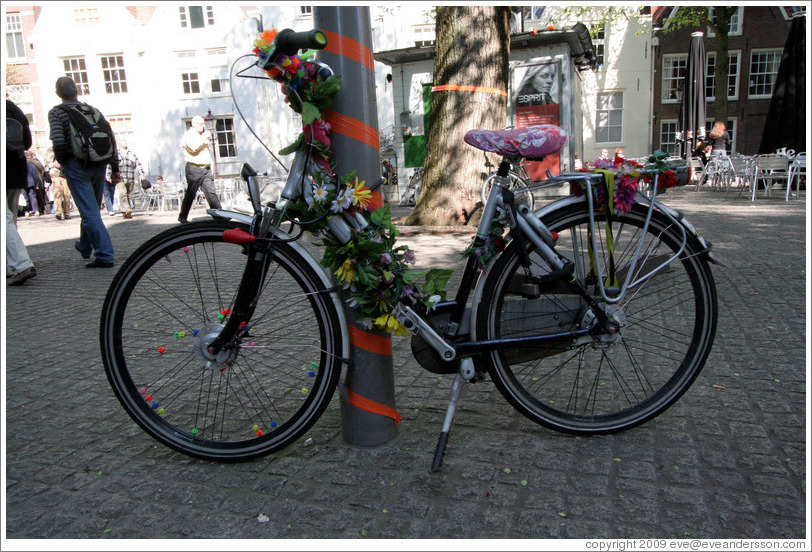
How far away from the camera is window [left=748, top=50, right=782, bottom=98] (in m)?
31.7

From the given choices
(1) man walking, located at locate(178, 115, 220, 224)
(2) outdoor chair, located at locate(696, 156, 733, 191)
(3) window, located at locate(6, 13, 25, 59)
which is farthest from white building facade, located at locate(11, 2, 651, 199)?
(1) man walking, located at locate(178, 115, 220, 224)

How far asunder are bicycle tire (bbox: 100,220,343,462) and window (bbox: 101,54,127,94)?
35713 mm

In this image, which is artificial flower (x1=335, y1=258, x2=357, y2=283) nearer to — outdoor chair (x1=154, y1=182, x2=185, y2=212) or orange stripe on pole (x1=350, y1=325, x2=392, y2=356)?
orange stripe on pole (x1=350, y1=325, x2=392, y2=356)

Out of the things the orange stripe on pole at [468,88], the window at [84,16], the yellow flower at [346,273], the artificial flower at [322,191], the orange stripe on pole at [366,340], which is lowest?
the orange stripe on pole at [366,340]

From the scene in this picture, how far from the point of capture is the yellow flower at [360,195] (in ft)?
7.72

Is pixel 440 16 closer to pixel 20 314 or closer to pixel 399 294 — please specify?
pixel 20 314

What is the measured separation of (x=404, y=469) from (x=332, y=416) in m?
→ 0.67

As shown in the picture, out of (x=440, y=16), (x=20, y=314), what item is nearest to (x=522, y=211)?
(x=20, y=314)

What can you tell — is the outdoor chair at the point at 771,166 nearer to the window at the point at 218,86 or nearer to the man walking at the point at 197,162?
the man walking at the point at 197,162

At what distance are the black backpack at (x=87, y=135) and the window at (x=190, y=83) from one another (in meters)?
29.4

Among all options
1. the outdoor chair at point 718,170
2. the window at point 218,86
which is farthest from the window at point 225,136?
the outdoor chair at point 718,170

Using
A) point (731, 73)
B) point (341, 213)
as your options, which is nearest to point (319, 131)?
point (341, 213)

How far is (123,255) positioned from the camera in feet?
27.6

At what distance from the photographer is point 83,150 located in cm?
654
